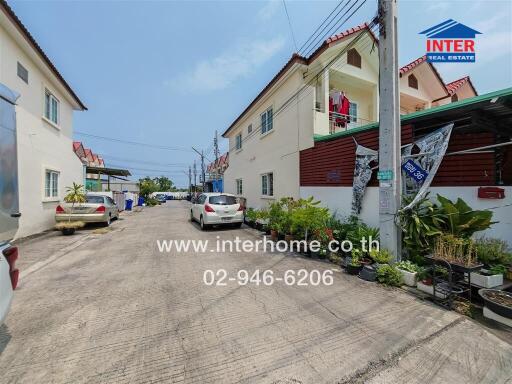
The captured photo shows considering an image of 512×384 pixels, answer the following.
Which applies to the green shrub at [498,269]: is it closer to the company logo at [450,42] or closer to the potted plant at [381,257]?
the potted plant at [381,257]

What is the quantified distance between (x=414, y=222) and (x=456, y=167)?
136 centimetres

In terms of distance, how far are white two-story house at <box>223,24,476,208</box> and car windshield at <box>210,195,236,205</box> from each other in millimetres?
2265

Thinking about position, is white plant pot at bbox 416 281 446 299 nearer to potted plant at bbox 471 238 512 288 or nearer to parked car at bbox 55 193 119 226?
potted plant at bbox 471 238 512 288

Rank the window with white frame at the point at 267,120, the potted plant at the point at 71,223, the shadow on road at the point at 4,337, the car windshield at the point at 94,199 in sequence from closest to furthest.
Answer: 1. the shadow on road at the point at 4,337
2. the potted plant at the point at 71,223
3. the car windshield at the point at 94,199
4. the window with white frame at the point at 267,120

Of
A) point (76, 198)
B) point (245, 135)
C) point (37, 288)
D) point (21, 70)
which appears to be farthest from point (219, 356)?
point (245, 135)

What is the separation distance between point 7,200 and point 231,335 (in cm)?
282

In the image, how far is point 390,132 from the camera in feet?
15.6

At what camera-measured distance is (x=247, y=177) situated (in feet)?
48.0

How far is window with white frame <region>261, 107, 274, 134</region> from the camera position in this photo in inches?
449

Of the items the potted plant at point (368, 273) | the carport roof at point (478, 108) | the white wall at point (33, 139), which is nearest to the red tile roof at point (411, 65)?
the carport roof at point (478, 108)

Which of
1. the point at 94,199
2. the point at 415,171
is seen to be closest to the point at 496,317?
the point at 415,171

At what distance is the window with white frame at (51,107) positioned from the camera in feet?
30.3

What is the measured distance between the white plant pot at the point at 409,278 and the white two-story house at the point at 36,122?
9930mm

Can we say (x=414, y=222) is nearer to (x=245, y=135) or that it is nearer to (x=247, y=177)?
(x=247, y=177)
